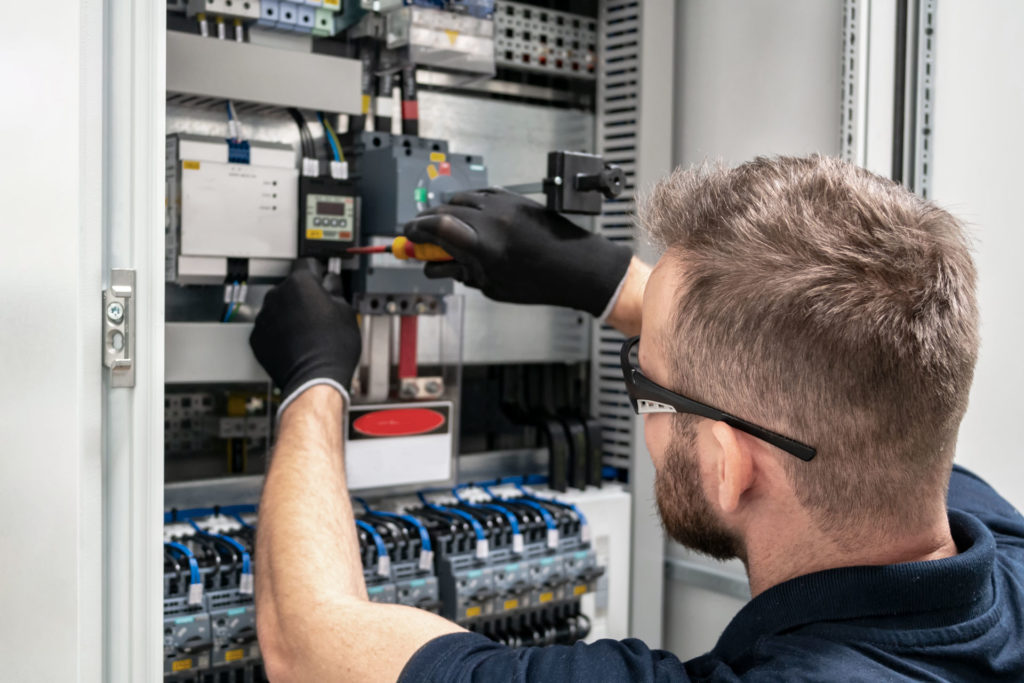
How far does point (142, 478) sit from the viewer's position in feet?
3.29

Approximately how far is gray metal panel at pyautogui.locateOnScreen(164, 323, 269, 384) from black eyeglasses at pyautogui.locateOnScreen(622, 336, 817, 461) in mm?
831

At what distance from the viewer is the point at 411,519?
1.93 m

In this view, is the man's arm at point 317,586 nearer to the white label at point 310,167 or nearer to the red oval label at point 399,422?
the red oval label at point 399,422

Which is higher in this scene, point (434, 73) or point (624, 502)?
point (434, 73)

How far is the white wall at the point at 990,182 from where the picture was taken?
5.78 ft

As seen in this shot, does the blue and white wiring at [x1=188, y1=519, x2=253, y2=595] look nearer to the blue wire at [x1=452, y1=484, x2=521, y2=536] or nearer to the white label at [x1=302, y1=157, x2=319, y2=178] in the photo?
the blue wire at [x1=452, y1=484, x2=521, y2=536]

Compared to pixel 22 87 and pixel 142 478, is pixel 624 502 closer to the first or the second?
pixel 142 478

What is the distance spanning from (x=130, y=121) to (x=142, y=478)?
0.36 meters

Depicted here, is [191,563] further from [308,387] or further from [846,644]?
[846,644]

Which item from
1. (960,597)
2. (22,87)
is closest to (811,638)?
(960,597)

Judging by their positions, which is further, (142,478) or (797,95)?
(797,95)

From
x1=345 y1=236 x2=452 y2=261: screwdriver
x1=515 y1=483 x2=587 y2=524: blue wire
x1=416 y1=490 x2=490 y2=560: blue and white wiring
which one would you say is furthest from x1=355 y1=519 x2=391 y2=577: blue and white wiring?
x1=345 y1=236 x2=452 y2=261: screwdriver

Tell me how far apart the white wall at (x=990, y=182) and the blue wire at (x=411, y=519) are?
1010 mm

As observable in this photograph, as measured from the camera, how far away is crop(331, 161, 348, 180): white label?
196cm
